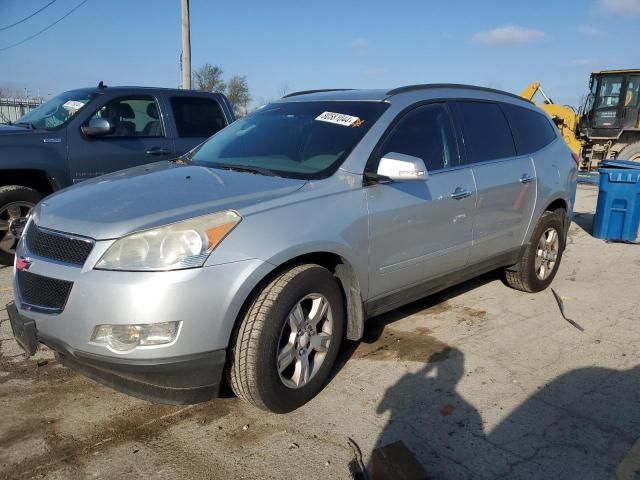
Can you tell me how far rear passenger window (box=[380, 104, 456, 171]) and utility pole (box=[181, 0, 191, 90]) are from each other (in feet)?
35.3

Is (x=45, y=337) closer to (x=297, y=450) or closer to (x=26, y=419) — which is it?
(x=26, y=419)

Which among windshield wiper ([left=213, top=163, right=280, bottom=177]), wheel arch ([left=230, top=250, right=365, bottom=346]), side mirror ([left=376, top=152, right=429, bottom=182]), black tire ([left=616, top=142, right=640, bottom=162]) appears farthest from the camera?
black tire ([left=616, top=142, right=640, bottom=162])

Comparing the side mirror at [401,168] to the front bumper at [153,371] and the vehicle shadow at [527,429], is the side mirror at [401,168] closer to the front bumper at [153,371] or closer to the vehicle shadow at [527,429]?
the vehicle shadow at [527,429]

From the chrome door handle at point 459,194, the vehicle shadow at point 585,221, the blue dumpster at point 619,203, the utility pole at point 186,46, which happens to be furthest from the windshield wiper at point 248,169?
the utility pole at point 186,46

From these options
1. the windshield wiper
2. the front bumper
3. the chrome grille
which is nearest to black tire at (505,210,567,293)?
the windshield wiper

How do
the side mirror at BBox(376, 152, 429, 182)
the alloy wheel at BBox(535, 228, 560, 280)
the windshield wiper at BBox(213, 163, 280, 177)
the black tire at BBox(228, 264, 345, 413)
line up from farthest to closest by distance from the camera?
the alloy wheel at BBox(535, 228, 560, 280)
the windshield wiper at BBox(213, 163, 280, 177)
the side mirror at BBox(376, 152, 429, 182)
the black tire at BBox(228, 264, 345, 413)

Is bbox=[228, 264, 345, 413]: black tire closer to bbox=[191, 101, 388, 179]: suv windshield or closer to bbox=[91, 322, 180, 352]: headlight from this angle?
bbox=[91, 322, 180, 352]: headlight

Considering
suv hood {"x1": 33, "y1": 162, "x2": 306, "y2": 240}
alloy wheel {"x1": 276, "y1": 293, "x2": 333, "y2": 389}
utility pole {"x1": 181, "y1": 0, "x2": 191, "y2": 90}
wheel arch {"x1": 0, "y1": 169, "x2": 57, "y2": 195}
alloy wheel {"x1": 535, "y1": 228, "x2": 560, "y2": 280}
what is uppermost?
utility pole {"x1": 181, "y1": 0, "x2": 191, "y2": 90}

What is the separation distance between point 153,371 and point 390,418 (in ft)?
4.30

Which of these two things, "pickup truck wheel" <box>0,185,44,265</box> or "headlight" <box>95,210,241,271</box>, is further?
"pickup truck wheel" <box>0,185,44,265</box>

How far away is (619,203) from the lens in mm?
7637

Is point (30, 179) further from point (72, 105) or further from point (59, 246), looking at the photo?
point (59, 246)

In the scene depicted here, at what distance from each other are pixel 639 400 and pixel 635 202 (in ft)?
17.1

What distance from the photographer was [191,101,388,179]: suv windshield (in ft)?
11.1
